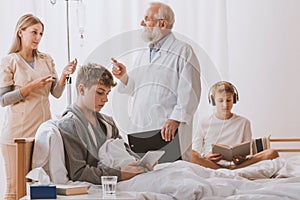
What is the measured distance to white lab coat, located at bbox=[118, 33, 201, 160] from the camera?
2.51 metres

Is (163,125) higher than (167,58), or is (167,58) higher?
(167,58)

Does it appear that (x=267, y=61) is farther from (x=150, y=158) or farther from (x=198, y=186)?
(x=198, y=186)

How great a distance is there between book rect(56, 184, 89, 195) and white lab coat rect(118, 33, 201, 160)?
535 millimetres

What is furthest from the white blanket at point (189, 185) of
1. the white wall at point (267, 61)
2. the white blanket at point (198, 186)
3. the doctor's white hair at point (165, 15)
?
the white wall at point (267, 61)

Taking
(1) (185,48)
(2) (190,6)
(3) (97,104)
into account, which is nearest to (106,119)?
(3) (97,104)

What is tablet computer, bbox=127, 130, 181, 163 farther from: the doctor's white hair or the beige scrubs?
the beige scrubs

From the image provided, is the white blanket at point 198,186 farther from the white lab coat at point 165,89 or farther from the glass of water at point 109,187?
the white lab coat at point 165,89

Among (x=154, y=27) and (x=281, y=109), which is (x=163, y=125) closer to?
(x=154, y=27)

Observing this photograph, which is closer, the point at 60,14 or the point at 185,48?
the point at 185,48

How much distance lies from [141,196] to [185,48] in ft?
2.91

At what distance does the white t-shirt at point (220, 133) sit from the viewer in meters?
3.01

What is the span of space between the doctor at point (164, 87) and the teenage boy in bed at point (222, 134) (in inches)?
12.5

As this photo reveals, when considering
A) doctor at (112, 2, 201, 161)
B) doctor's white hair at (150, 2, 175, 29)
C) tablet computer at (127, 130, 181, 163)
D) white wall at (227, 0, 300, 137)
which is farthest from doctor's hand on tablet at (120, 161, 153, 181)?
white wall at (227, 0, 300, 137)

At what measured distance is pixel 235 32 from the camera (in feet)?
13.4
